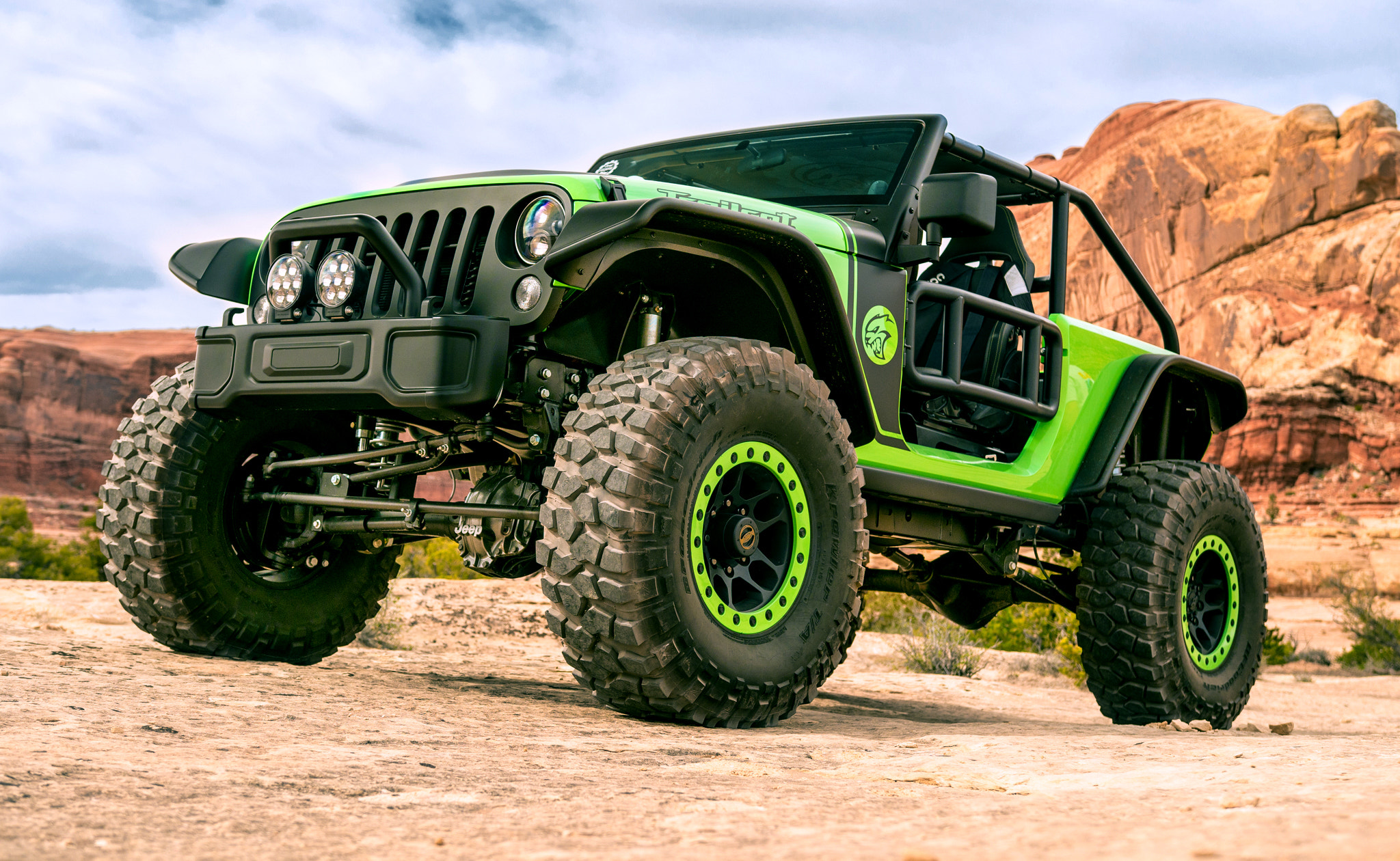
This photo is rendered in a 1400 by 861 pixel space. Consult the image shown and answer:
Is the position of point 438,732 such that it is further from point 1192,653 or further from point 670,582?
point 1192,653

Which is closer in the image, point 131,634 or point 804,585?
point 804,585

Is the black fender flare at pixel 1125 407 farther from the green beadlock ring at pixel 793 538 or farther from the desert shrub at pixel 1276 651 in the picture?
the desert shrub at pixel 1276 651

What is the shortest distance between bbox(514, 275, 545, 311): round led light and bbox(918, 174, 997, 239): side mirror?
1.59 meters

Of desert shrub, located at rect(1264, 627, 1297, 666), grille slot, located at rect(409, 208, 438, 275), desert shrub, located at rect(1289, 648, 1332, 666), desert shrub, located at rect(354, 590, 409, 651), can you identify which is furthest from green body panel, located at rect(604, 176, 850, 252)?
desert shrub, located at rect(1289, 648, 1332, 666)

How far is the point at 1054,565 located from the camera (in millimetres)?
6297

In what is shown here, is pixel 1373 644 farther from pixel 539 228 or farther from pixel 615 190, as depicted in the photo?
pixel 539 228

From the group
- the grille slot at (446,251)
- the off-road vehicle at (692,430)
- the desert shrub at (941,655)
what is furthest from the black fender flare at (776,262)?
the desert shrub at (941,655)

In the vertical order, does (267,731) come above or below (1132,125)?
below

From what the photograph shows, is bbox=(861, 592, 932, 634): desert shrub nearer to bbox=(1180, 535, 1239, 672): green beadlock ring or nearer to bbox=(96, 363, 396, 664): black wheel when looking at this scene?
bbox=(1180, 535, 1239, 672): green beadlock ring

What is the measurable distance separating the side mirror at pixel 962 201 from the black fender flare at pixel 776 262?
60cm

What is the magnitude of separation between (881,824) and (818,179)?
3.59 meters

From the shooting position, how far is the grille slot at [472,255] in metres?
3.79

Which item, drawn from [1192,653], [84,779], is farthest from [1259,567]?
[84,779]

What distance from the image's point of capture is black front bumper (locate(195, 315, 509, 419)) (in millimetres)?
3475
